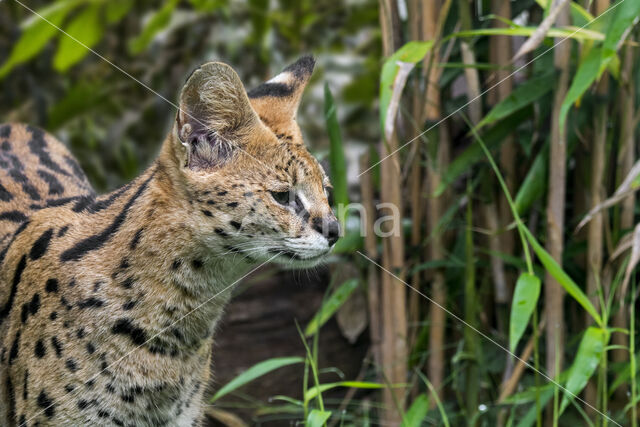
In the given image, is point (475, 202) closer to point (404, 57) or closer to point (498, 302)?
point (498, 302)

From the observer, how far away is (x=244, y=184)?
2.15 metres

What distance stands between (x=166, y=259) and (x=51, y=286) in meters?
0.36

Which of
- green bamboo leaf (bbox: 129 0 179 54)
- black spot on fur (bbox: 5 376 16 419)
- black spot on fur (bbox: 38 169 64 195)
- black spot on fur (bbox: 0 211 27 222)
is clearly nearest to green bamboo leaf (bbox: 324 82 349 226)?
black spot on fur (bbox: 38 169 64 195)

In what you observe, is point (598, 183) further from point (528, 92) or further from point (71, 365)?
point (71, 365)

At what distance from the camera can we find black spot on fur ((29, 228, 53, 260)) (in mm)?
2324

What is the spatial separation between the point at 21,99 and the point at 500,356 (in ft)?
12.3

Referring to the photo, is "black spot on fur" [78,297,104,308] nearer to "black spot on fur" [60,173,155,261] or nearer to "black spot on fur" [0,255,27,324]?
"black spot on fur" [60,173,155,261]

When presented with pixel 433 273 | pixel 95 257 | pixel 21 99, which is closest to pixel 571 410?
pixel 433 273

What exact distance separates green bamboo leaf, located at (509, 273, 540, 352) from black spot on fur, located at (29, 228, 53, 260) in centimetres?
140

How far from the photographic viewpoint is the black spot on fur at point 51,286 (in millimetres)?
2242

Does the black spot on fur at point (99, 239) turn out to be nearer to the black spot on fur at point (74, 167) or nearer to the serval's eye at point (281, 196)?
the serval's eye at point (281, 196)

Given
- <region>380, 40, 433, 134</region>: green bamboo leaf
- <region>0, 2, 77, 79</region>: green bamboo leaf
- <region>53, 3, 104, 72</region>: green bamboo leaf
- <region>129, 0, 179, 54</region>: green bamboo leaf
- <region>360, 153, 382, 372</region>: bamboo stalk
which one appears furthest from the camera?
<region>53, 3, 104, 72</region>: green bamboo leaf

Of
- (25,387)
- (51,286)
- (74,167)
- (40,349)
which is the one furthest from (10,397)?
(74,167)

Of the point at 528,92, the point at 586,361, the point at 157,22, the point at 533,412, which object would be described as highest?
the point at 157,22
